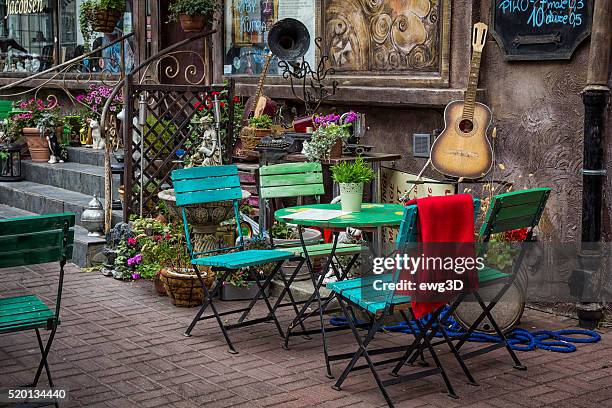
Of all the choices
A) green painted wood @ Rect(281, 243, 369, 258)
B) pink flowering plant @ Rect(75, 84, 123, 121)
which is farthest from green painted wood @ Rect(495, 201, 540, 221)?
pink flowering plant @ Rect(75, 84, 123, 121)

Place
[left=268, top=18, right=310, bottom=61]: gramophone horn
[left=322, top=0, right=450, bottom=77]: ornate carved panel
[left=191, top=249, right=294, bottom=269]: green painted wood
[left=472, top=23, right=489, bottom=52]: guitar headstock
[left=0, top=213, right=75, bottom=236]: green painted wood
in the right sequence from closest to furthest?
[left=0, top=213, right=75, bottom=236]: green painted wood, [left=191, top=249, right=294, bottom=269]: green painted wood, [left=472, top=23, right=489, bottom=52]: guitar headstock, [left=322, top=0, right=450, bottom=77]: ornate carved panel, [left=268, top=18, right=310, bottom=61]: gramophone horn

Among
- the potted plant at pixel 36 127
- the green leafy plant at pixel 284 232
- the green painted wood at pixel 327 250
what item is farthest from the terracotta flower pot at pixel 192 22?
the green painted wood at pixel 327 250

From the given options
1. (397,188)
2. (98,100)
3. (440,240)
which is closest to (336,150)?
(397,188)

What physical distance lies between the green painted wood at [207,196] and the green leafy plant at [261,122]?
2332mm

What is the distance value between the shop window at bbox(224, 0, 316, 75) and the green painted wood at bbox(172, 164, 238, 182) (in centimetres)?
317

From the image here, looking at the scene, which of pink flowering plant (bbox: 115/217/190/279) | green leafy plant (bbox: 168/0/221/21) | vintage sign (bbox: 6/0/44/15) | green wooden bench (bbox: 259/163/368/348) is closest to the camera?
green wooden bench (bbox: 259/163/368/348)

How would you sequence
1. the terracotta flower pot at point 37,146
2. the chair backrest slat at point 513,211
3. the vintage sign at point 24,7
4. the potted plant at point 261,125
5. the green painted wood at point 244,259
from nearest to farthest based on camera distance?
the chair backrest slat at point 513,211, the green painted wood at point 244,259, the potted plant at point 261,125, the terracotta flower pot at point 37,146, the vintage sign at point 24,7

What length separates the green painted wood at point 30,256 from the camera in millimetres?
5117

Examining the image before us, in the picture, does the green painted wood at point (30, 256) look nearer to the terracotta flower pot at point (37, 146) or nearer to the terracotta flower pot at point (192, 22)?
the terracotta flower pot at point (192, 22)

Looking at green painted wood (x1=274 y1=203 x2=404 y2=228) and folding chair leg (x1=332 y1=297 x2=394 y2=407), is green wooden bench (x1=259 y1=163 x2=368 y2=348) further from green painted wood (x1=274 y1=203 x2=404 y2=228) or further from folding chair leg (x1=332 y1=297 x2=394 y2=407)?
folding chair leg (x1=332 y1=297 x2=394 y2=407)

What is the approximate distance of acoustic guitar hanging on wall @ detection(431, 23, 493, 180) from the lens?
26.6 feet

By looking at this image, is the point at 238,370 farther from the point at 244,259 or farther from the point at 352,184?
the point at 352,184

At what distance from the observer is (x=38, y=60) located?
1616cm

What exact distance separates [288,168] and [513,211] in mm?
1978
